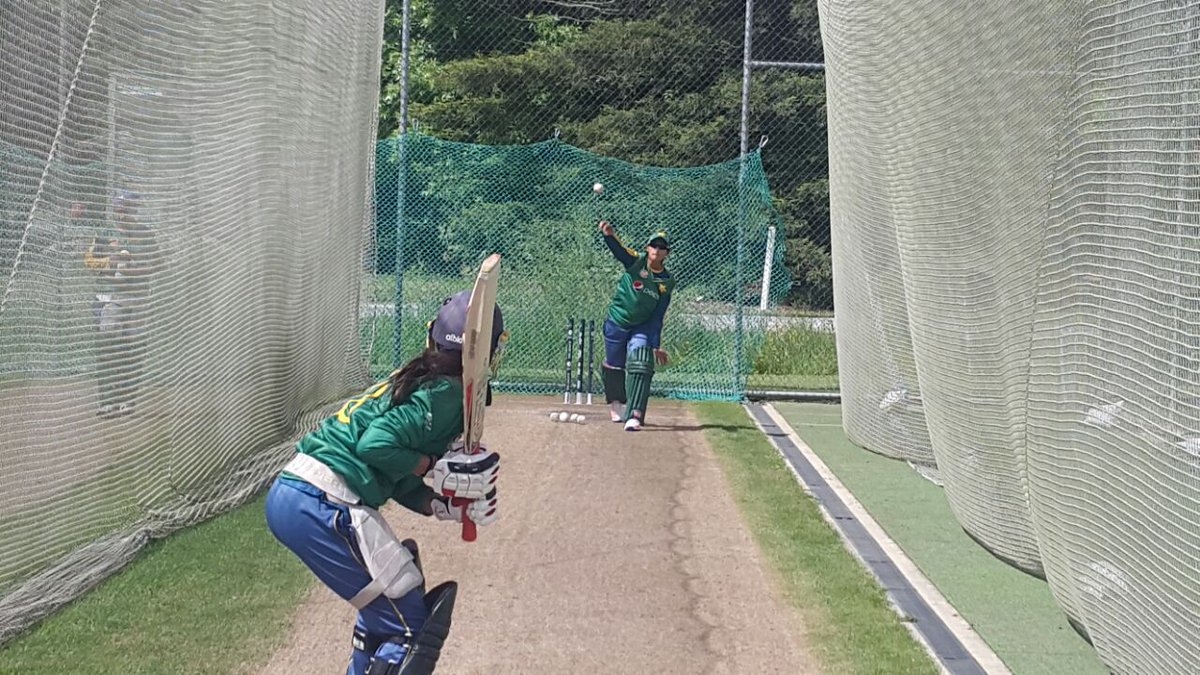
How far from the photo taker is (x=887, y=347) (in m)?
Result: 10.3

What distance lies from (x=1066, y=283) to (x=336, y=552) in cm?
308

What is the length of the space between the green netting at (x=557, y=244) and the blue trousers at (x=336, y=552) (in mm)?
10236

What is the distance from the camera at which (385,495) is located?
15.2ft

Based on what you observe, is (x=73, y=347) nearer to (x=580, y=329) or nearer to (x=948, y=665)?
(x=948, y=665)

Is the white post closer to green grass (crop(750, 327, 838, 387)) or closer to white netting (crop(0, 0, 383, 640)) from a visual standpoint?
green grass (crop(750, 327, 838, 387))

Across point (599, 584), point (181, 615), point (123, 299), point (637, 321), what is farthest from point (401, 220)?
point (181, 615)

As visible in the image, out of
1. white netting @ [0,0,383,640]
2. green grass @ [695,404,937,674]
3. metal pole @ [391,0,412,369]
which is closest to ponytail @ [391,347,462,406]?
white netting @ [0,0,383,640]

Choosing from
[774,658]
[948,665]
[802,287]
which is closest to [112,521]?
[774,658]

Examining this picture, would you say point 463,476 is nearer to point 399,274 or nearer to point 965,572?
point 965,572

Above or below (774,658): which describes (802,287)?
above

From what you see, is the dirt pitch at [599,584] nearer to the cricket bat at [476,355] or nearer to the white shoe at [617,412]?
the cricket bat at [476,355]

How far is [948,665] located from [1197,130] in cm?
261

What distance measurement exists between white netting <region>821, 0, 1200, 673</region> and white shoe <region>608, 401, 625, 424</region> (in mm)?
4889

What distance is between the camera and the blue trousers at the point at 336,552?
175 inches
